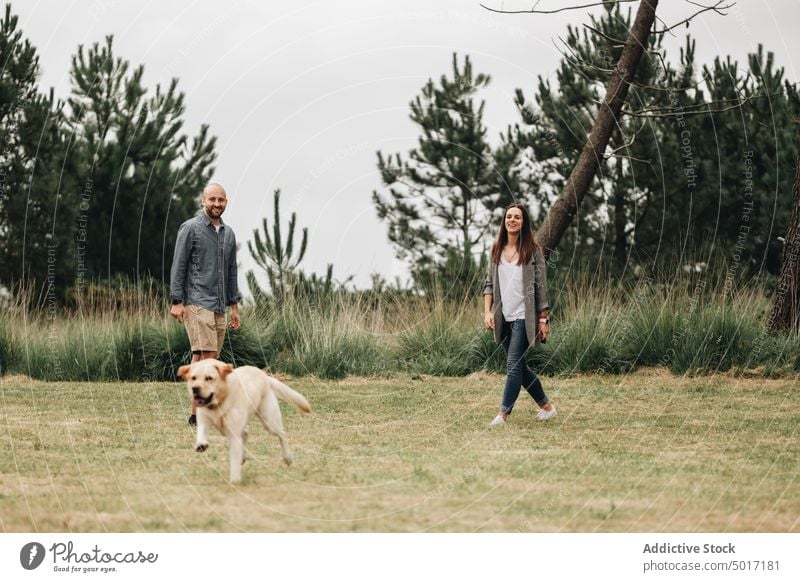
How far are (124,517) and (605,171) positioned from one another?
677 inches

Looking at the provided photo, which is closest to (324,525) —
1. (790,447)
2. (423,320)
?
(790,447)

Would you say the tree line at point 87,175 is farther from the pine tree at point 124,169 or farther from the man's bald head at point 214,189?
the man's bald head at point 214,189

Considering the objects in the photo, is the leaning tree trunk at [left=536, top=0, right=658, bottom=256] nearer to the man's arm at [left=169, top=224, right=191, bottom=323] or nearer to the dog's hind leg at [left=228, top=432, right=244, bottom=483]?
the man's arm at [left=169, top=224, right=191, bottom=323]

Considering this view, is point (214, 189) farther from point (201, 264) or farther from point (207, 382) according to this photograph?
point (207, 382)

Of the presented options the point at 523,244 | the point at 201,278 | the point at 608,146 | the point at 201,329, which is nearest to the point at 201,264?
the point at 201,278

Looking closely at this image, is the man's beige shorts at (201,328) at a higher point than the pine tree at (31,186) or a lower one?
lower

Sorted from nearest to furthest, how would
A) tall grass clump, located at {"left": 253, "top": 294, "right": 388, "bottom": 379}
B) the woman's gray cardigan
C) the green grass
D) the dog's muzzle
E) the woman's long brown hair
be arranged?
the dog's muzzle
the woman's gray cardigan
the woman's long brown hair
the green grass
tall grass clump, located at {"left": 253, "top": 294, "right": 388, "bottom": 379}

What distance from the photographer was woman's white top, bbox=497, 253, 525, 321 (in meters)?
8.34

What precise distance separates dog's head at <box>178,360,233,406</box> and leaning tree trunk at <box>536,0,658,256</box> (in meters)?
10.4

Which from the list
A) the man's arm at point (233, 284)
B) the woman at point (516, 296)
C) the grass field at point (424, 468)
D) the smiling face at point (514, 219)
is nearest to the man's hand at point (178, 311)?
the man's arm at point (233, 284)

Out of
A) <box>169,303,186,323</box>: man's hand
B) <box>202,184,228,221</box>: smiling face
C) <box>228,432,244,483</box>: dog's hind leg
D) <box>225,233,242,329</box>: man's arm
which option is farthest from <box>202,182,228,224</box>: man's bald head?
<box>228,432,244,483</box>: dog's hind leg

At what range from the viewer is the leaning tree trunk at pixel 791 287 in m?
12.7

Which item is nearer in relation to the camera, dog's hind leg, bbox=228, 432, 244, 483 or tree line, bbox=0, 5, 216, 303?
dog's hind leg, bbox=228, 432, 244, 483

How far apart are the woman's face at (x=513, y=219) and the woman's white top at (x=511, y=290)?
288mm
